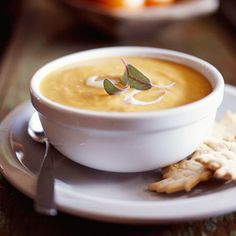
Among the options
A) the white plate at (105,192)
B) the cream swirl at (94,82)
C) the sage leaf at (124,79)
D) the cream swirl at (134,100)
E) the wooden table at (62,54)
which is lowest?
the wooden table at (62,54)

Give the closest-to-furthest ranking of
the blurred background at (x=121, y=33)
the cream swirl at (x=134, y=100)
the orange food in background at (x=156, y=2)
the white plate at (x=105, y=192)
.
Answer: the white plate at (x=105, y=192), the cream swirl at (x=134, y=100), the blurred background at (x=121, y=33), the orange food in background at (x=156, y=2)

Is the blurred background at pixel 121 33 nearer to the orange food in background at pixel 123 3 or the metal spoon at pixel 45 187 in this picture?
the orange food in background at pixel 123 3

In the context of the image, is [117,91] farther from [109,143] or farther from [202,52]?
[202,52]

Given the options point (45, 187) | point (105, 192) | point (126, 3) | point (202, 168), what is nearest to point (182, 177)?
point (202, 168)

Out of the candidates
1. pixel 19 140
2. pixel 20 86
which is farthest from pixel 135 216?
Answer: pixel 20 86

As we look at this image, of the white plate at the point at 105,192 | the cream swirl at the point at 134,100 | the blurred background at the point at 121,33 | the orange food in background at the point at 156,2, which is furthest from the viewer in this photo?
the orange food in background at the point at 156,2

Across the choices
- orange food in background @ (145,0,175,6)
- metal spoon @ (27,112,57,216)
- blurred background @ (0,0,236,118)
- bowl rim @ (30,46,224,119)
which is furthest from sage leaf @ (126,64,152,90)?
orange food in background @ (145,0,175,6)

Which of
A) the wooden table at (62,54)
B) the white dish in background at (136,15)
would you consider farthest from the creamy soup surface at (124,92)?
the white dish in background at (136,15)
